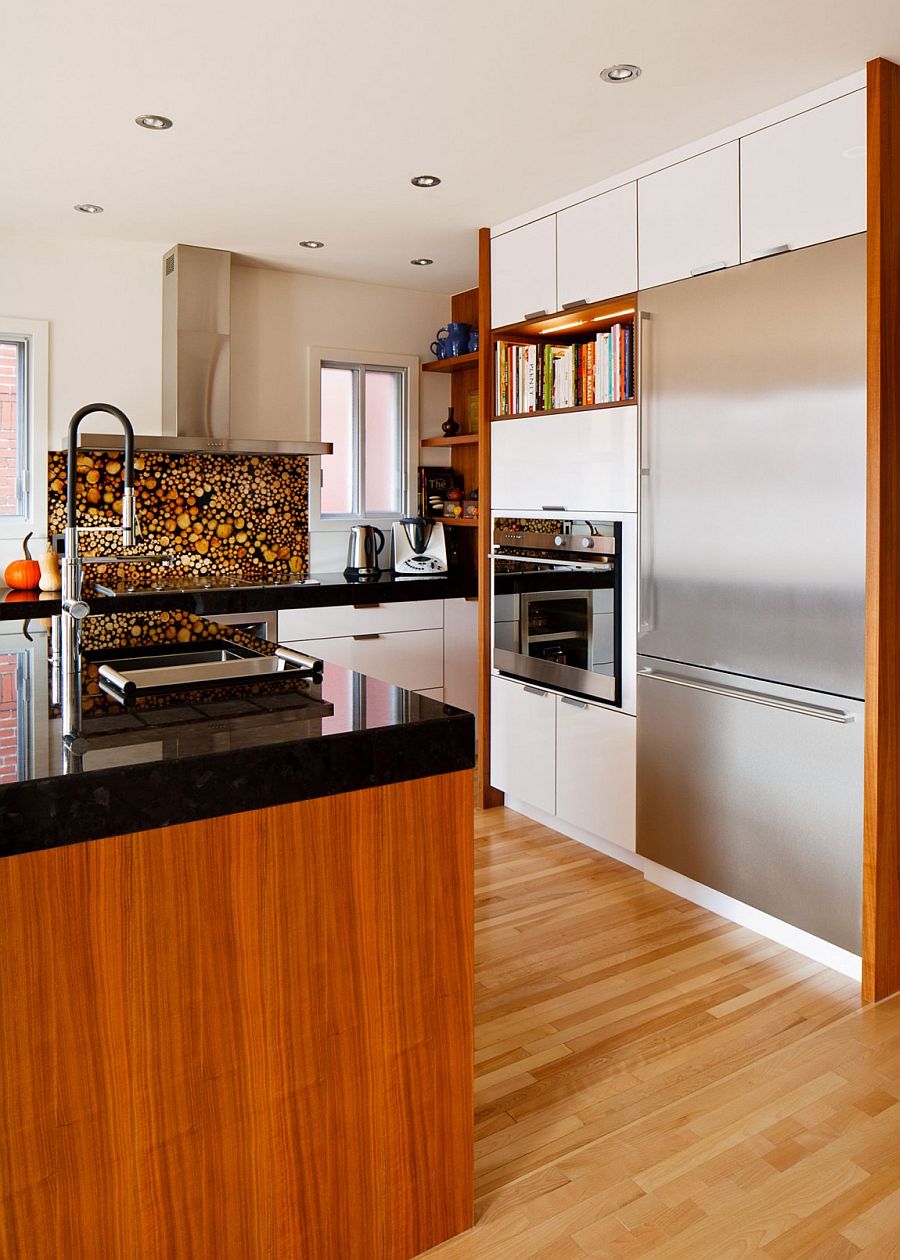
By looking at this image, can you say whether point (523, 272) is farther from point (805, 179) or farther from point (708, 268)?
point (805, 179)

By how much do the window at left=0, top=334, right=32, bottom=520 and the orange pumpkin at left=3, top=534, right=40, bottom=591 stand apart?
263mm

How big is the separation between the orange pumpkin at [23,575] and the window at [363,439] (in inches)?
57.2

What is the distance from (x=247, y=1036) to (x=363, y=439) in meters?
4.01

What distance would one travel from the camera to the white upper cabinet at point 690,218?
287 cm

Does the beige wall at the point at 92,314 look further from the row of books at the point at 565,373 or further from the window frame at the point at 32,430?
the row of books at the point at 565,373

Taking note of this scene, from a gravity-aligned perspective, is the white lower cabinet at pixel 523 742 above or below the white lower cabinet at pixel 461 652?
below

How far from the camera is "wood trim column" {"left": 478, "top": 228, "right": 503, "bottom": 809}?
3.97 meters

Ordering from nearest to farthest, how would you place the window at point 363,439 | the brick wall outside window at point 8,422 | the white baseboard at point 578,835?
the white baseboard at point 578,835, the brick wall outside window at point 8,422, the window at point 363,439

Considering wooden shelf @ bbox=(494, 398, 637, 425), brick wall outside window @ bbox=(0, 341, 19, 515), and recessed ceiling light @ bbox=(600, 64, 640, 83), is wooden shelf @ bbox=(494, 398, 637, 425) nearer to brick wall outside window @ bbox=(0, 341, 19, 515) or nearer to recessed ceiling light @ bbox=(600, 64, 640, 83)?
recessed ceiling light @ bbox=(600, 64, 640, 83)

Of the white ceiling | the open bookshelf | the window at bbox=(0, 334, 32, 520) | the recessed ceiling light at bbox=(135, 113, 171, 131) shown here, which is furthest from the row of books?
the window at bbox=(0, 334, 32, 520)

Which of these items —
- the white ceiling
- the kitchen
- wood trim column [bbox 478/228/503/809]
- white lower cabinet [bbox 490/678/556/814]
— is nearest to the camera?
the kitchen

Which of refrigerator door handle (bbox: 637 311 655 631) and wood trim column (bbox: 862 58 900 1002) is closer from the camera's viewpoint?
wood trim column (bbox: 862 58 900 1002)

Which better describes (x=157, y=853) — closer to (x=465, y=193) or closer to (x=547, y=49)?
(x=547, y=49)

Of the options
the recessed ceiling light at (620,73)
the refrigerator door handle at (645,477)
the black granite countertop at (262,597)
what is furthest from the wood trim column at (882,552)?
the black granite countertop at (262,597)
